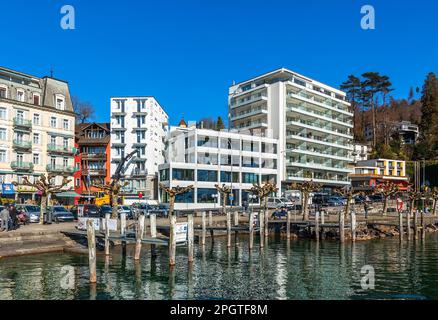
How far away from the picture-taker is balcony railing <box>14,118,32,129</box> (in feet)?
211

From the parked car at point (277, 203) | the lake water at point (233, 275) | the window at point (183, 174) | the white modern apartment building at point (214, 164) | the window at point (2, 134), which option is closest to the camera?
the lake water at point (233, 275)

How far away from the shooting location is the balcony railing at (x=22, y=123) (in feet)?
211

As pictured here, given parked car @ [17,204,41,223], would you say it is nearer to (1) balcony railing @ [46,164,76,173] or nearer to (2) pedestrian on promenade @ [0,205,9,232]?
(2) pedestrian on promenade @ [0,205,9,232]

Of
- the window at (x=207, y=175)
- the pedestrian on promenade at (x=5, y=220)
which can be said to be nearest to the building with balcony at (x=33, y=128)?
the window at (x=207, y=175)

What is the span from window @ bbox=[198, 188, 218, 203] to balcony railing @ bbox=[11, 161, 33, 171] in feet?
89.1

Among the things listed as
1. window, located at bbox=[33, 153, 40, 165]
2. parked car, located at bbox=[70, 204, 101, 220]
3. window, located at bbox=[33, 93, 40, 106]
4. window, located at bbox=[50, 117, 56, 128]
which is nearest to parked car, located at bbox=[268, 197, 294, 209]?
parked car, located at bbox=[70, 204, 101, 220]

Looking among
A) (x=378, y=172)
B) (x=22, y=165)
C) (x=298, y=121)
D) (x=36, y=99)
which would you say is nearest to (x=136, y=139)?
(x=36, y=99)

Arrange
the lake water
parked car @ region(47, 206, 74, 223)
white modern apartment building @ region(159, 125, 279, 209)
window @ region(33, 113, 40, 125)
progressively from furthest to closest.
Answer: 1. white modern apartment building @ region(159, 125, 279, 209)
2. window @ region(33, 113, 40, 125)
3. parked car @ region(47, 206, 74, 223)
4. the lake water

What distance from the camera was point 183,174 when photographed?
74.9 meters

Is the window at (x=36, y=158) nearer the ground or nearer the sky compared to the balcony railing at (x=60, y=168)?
nearer the sky

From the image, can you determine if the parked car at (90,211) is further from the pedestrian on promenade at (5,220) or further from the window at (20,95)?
the window at (20,95)

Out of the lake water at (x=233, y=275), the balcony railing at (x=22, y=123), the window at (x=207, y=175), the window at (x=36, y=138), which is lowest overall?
the lake water at (x=233, y=275)

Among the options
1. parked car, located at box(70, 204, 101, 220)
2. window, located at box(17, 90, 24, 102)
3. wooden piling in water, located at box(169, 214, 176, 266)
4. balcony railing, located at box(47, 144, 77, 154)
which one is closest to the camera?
wooden piling in water, located at box(169, 214, 176, 266)

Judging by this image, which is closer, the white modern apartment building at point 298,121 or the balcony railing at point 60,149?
the balcony railing at point 60,149
